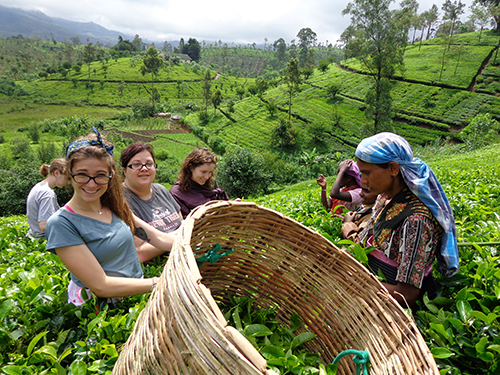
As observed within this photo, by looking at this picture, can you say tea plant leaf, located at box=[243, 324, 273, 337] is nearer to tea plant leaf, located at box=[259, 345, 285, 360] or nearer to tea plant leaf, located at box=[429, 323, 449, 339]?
tea plant leaf, located at box=[259, 345, 285, 360]

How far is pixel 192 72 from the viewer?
8850 cm

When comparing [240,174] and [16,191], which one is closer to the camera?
[16,191]

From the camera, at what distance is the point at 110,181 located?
1859 mm

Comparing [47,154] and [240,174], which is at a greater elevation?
[240,174]

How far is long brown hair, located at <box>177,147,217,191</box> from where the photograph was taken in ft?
12.1

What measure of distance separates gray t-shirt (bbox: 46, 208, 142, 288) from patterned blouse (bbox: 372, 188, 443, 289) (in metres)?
1.64

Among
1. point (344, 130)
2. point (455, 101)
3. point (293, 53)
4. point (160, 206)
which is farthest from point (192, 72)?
point (160, 206)

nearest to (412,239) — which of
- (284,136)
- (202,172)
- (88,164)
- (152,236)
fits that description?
(152,236)

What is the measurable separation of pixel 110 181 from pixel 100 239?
1.38 ft

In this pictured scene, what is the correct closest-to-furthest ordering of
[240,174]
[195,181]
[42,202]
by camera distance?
[195,181], [42,202], [240,174]

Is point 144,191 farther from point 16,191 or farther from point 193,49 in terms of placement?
point 193,49

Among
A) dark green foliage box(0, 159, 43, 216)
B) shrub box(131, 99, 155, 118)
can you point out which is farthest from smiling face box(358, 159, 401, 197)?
shrub box(131, 99, 155, 118)

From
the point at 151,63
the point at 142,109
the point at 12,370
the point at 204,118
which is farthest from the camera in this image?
the point at 151,63

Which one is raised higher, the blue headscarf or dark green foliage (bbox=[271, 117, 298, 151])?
the blue headscarf
